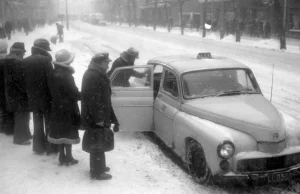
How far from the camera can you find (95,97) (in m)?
4.88

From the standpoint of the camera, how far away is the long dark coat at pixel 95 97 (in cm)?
488

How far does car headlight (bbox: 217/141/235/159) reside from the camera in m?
4.66

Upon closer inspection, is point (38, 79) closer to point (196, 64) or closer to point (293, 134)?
point (196, 64)

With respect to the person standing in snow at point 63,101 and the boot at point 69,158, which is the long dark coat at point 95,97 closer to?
the person standing in snow at point 63,101

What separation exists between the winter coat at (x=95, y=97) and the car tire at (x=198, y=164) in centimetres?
130

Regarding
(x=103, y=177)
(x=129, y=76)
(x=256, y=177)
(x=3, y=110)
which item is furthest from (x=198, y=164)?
(x=3, y=110)

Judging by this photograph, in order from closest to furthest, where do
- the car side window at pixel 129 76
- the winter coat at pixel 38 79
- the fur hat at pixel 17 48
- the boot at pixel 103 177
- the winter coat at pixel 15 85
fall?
the boot at pixel 103 177 < the winter coat at pixel 38 79 < the winter coat at pixel 15 85 < the fur hat at pixel 17 48 < the car side window at pixel 129 76

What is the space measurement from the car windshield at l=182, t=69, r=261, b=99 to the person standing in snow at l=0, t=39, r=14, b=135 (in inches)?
135

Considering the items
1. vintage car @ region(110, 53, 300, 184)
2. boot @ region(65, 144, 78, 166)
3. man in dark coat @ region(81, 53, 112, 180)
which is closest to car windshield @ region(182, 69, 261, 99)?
vintage car @ region(110, 53, 300, 184)

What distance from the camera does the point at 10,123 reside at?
7.27m

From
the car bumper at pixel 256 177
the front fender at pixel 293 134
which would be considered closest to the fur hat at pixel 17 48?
the car bumper at pixel 256 177

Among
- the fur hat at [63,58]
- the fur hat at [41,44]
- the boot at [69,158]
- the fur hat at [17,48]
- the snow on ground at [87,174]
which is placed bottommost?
the snow on ground at [87,174]

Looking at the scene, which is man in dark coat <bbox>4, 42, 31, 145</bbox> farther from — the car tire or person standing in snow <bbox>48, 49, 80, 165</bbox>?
the car tire

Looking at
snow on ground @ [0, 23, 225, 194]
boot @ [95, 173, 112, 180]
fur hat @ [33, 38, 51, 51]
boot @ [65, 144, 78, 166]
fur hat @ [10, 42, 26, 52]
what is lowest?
snow on ground @ [0, 23, 225, 194]
